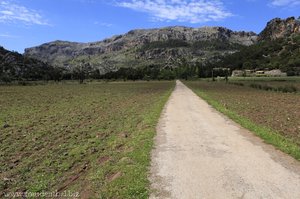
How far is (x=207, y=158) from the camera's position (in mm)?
12016

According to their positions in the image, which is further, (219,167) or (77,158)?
(77,158)

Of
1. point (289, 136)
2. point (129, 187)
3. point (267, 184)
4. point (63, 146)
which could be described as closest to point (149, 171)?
point (129, 187)

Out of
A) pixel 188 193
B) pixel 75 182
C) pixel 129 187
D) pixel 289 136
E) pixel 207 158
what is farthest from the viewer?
pixel 289 136

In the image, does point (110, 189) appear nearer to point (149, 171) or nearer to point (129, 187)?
point (129, 187)

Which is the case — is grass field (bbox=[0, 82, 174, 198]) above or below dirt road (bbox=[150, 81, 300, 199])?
below

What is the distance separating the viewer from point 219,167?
35.6ft

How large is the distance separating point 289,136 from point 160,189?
388 inches

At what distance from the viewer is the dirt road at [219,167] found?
8.78m

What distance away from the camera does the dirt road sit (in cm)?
878

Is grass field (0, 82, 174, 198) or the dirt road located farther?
grass field (0, 82, 174, 198)

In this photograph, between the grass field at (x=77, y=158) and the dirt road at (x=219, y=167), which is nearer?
the dirt road at (x=219, y=167)

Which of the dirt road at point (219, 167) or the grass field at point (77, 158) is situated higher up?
the dirt road at point (219, 167)

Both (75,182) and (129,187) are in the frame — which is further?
(75,182)

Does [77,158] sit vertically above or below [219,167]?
below
